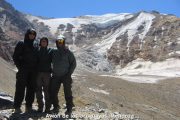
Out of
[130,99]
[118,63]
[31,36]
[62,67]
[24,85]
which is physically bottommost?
[118,63]

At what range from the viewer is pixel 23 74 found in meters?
12.5

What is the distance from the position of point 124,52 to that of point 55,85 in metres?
94.0

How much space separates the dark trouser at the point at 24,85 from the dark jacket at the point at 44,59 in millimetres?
277

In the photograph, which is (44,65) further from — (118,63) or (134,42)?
(134,42)

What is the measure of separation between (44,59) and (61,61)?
1.52 ft

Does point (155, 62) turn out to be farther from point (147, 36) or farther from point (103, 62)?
point (147, 36)

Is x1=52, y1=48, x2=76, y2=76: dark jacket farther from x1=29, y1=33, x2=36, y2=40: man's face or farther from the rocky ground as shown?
the rocky ground

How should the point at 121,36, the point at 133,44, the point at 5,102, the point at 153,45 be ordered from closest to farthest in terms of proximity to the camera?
the point at 5,102, the point at 153,45, the point at 133,44, the point at 121,36

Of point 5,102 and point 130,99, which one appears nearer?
point 5,102

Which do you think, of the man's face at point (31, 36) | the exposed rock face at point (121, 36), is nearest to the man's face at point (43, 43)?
→ the man's face at point (31, 36)

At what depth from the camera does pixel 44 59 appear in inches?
493

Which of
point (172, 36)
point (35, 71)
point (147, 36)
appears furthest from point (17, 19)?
point (35, 71)

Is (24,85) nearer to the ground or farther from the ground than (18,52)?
nearer to the ground

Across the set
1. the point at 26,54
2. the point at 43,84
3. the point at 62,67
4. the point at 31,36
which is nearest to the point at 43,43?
the point at 31,36
